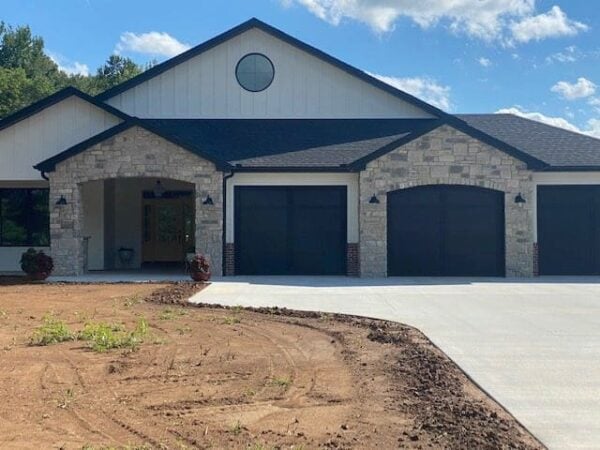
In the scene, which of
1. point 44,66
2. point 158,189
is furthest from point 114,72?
point 158,189

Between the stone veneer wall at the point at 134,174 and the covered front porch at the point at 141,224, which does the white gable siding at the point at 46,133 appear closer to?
the stone veneer wall at the point at 134,174

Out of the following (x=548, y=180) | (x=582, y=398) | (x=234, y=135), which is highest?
(x=234, y=135)

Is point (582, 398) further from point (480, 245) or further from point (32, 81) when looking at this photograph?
point (32, 81)

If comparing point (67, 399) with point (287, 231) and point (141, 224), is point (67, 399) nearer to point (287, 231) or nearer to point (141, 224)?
point (287, 231)

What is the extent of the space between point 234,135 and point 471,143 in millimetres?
7717

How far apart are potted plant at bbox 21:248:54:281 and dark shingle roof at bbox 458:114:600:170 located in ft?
48.9

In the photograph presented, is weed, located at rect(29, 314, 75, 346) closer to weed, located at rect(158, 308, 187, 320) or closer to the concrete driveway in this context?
weed, located at rect(158, 308, 187, 320)

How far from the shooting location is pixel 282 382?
6812 mm

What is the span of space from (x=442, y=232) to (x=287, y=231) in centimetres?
469

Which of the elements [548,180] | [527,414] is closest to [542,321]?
[527,414]

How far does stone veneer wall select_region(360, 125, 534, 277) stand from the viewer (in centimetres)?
1833

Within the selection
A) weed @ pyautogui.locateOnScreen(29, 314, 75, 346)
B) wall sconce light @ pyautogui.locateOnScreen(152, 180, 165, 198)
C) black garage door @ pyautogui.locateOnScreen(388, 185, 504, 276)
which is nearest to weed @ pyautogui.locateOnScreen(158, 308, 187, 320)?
weed @ pyautogui.locateOnScreen(29, 314, 75, 346)

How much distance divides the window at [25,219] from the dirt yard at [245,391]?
11.5 metres

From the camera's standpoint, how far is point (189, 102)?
72.5 feet
